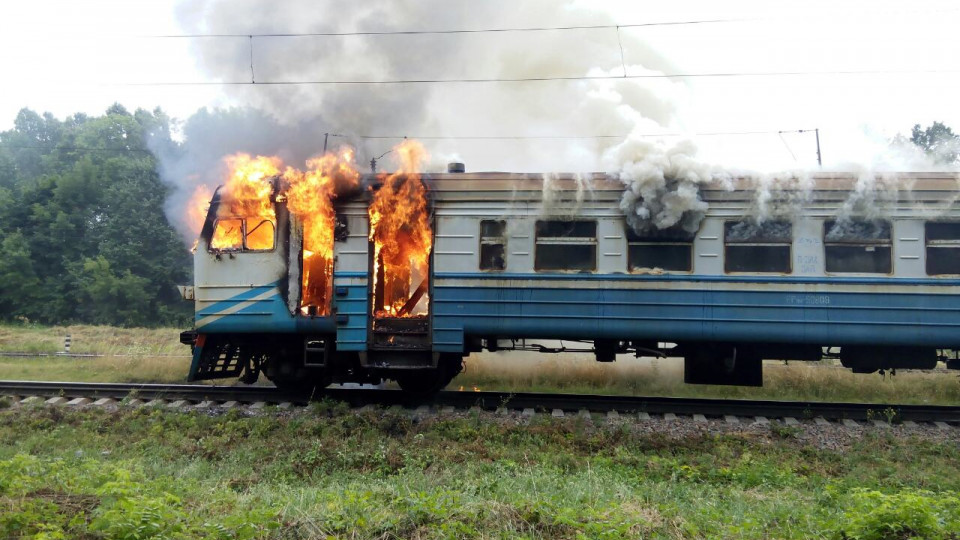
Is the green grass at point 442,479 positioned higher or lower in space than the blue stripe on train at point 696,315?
lower

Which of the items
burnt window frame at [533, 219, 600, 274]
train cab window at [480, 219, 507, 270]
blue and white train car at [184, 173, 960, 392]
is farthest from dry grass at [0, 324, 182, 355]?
burnt window frame at [533, 219, 600, 274]

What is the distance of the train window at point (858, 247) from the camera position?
10.0 metres

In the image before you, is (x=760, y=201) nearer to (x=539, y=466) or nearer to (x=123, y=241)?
(x=539, y=466)

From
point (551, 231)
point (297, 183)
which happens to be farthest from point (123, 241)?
point (551, 231)

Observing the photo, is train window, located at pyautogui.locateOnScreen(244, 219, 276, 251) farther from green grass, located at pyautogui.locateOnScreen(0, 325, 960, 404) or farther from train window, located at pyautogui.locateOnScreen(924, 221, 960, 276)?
train window, located at pyautogui.locateOnScreen(924, 221, 960, 276)

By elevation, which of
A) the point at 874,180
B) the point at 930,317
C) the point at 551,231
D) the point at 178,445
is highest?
the point at 874,180

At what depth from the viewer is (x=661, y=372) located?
1338cm

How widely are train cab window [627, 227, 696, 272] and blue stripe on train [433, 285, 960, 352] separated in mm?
392

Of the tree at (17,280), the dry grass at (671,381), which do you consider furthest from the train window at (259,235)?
the tree at (17,280)

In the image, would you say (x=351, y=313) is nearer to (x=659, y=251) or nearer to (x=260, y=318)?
(x=260, y=318)

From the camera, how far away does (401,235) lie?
36.5ft

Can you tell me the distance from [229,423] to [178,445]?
2.83 ft

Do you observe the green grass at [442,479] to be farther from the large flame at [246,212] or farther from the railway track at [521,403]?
the large flame at [246,212]

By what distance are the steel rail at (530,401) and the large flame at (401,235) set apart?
60.9 inches
